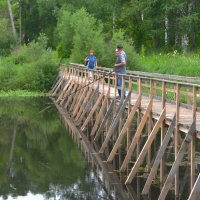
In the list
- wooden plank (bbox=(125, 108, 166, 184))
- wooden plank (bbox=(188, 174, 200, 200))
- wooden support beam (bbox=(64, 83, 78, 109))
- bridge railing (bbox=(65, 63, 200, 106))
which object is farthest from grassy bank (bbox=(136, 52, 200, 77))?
wooden plank (bbox=(188, 174, 200, 200))

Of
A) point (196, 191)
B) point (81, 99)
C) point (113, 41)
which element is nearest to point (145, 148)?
point (196, 191)

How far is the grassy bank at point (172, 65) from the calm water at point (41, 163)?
7270 millimetres

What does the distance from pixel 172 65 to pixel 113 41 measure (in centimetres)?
457

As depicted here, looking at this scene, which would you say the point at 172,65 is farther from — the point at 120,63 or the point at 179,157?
the point at 179,157

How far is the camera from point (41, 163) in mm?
18922

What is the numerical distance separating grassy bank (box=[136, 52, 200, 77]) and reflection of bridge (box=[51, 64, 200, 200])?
17.9 ft

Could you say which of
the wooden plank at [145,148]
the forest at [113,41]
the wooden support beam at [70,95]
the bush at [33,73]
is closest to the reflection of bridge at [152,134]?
the wooden plank at [145,148]

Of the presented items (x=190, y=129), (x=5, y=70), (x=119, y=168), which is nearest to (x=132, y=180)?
(x=119, y=168)

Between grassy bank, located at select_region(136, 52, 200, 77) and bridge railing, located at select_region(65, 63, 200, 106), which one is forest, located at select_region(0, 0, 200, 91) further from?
bridge railing, located at select_region(65, 63, 200, 106)

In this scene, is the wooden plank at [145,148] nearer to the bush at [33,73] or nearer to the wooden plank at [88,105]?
the wooden plank at [88,105]

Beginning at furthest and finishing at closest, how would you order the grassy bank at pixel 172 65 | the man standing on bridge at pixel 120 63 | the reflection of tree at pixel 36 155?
the grassy bank at pixel 172 65, the man standing on bridge at pixel 120 63, the reflection of tree at pixel 36 155

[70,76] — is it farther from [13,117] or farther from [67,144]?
[67,144]

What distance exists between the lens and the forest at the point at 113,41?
35.1 m

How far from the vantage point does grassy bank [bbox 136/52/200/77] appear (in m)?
31.1
